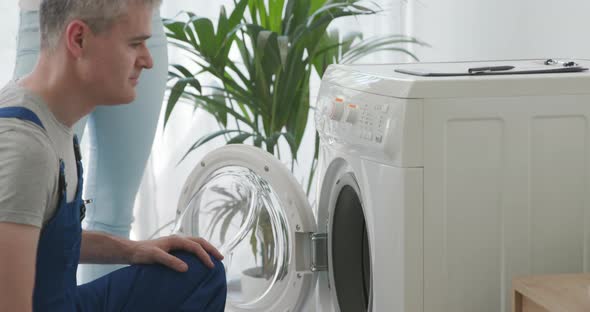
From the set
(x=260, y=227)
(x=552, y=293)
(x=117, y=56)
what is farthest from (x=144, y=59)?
(x=260, y=227)

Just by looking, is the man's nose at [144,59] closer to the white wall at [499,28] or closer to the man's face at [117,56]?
the man's face at [117,56]

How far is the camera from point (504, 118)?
152cm

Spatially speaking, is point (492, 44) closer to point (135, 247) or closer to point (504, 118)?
point (504, 118)

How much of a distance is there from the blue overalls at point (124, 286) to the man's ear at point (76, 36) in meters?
0.21

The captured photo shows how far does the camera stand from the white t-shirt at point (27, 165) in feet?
3.45

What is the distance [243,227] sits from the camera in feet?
6.70

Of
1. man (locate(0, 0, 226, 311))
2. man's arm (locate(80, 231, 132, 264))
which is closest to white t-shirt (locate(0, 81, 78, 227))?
man (locate(0, 0, 226, 311))

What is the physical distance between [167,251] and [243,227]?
588mm

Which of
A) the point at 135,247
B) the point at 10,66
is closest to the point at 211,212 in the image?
the point at 135,247

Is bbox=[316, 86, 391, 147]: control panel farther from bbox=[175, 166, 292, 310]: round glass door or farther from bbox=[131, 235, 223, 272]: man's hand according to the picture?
bbox=[131, 235, 223, 272]: man's hand

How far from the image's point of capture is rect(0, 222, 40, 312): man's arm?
1.04 metres

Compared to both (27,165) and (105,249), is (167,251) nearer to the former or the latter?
(105,249)

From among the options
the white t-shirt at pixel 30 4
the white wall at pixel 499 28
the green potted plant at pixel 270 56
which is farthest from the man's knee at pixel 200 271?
the white wall at pixel 499 28

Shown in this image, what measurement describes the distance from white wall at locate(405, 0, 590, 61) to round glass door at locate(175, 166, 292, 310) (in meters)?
1.02
